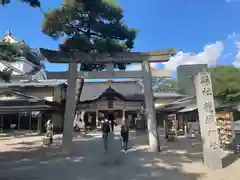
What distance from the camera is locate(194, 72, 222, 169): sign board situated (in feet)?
28.0

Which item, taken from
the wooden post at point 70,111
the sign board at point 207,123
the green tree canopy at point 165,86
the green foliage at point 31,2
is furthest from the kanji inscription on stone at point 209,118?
the green tree canopy at point 165,86

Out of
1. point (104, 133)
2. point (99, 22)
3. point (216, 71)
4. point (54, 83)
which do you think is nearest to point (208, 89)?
point (104, 133)

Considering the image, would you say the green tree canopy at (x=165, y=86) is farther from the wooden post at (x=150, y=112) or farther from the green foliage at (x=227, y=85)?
the wooden post at (x=150, y=112)

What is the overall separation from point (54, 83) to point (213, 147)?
21.6m

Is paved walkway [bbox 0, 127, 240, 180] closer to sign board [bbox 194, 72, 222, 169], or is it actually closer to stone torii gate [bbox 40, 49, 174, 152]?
sign board [bbox 194, 72, 222, 169]

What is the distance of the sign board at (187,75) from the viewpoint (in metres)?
8.22

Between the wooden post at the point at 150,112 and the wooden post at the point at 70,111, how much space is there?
11.9 feet

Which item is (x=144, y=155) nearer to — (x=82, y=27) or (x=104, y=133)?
(x=104, y=133)

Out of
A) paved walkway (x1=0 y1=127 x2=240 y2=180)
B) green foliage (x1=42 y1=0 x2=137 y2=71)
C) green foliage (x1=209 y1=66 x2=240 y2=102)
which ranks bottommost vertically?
paved walkway (x1=0 y1=127 x2=240 y2=180)

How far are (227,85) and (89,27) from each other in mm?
12431

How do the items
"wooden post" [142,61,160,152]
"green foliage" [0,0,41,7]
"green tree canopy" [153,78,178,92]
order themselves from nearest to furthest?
"green foliage" [0,0,41,7], "wooden post" [142,61,160,152], "green tree canopy" [153,78,178,92]

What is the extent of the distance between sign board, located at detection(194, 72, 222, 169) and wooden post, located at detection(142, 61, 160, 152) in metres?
3.86

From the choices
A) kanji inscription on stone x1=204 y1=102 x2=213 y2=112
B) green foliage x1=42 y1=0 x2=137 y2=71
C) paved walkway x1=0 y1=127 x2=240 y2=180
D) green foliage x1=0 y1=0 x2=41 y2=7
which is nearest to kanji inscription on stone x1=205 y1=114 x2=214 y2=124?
kanji inscription on stone x1=204 y1=102 x2=213 y2=112

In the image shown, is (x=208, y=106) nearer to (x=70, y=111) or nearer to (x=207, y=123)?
(x=207, y=123)
